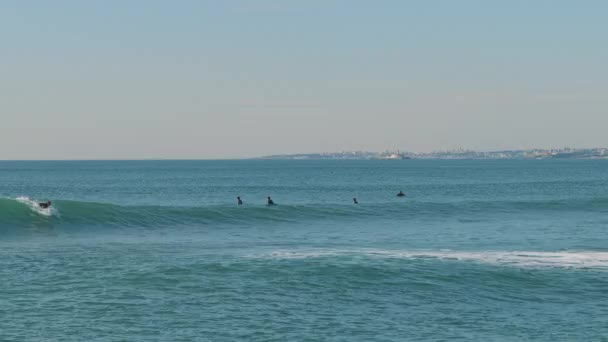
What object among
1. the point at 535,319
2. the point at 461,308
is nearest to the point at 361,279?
the point at 461,308

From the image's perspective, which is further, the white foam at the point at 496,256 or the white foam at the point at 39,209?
the white foam at the point at 39,209

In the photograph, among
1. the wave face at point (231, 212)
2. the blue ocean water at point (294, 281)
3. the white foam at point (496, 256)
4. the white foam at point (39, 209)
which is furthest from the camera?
the white foam at point (39, 209)

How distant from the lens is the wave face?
46.5 m

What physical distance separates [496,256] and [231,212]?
25449 mm

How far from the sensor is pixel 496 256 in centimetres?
3128

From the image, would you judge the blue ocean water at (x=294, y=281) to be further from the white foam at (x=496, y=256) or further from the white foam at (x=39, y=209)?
the white foam at (x=39, y=209)

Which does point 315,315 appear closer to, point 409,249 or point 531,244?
point 409,249

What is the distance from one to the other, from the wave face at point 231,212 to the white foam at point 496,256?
17.6 m

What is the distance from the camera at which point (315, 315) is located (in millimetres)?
20391

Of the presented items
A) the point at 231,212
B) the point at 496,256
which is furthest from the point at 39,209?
the point at 496,256

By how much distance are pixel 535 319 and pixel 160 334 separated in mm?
9362

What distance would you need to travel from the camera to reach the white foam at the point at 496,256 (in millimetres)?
29156

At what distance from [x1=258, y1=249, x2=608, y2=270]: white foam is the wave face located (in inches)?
692

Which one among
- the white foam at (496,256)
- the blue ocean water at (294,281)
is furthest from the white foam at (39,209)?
the white foam at (496,256)
